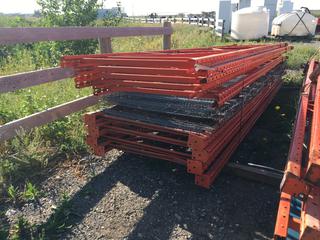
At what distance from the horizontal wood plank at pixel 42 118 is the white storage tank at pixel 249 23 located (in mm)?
16157

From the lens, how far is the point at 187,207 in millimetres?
3053

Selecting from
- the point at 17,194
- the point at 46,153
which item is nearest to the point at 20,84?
the point at 46,153

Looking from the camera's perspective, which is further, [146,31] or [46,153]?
[146,31]

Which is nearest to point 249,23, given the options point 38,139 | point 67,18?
point 67,18

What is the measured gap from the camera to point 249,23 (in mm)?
18719

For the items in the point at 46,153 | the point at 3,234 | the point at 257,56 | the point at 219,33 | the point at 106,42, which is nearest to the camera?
the point at 3,234

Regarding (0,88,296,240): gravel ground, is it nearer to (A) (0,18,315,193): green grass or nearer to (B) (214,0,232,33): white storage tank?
(A) (0,18,315,193): green grass

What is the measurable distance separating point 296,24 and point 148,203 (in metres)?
20.1

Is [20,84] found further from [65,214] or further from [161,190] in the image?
[161,190]

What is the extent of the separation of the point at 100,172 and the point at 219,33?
60.1 feet

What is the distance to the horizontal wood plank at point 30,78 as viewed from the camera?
347 cm

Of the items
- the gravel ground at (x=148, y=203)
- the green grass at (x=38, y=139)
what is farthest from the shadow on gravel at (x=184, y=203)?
the green grass at (x=38, y=139)

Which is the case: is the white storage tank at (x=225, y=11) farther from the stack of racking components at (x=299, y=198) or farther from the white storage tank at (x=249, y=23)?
the stack of racking components at (x=299, y=198)

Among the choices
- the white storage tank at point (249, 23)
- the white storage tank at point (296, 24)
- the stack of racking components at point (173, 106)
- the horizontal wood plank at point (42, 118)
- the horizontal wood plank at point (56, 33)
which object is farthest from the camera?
the white storage tank at point (296, 24)
